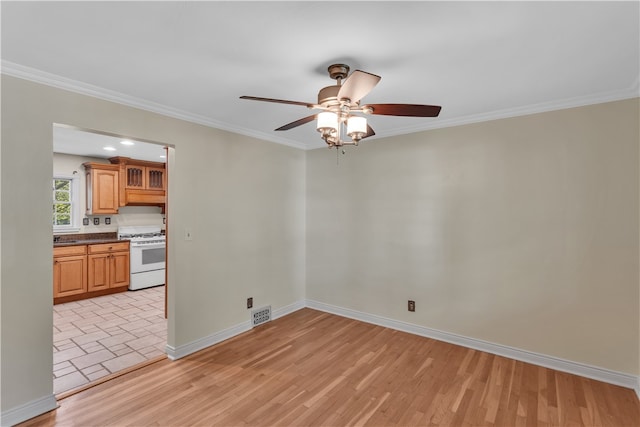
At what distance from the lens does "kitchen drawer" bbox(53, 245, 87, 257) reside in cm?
476

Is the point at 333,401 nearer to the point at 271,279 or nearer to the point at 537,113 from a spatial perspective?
the point at 271,279

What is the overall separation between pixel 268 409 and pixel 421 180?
8.92 ft

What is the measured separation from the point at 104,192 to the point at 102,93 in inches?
145

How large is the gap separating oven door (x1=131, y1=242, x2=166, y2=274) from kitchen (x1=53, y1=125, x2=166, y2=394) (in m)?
0.02

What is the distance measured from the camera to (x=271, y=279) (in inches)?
165

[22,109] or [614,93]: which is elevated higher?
[614,93]

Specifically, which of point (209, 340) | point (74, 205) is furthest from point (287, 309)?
point (74, 205)

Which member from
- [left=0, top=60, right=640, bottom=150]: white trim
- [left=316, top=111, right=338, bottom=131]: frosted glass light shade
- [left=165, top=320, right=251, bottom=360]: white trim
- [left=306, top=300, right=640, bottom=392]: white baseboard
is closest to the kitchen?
[left=165, top=320, right=251, bottom=360]: white trim

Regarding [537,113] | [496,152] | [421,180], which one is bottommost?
[421,180]

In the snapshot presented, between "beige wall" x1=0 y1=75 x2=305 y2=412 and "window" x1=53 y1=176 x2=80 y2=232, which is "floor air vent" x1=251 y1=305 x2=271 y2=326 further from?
"window" x1=53 y1=176 x2=80 y2=232

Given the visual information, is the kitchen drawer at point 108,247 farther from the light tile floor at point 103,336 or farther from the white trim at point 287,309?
the white trim at point 287,309

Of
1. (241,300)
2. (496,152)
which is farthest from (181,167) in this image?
(496,152)

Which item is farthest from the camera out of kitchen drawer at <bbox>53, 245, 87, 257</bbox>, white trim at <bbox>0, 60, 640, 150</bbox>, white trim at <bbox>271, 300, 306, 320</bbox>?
kitchen drawer at <bbox>53, 245, 87, 257</bbox>

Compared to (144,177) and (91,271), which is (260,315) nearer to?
(91,271)
